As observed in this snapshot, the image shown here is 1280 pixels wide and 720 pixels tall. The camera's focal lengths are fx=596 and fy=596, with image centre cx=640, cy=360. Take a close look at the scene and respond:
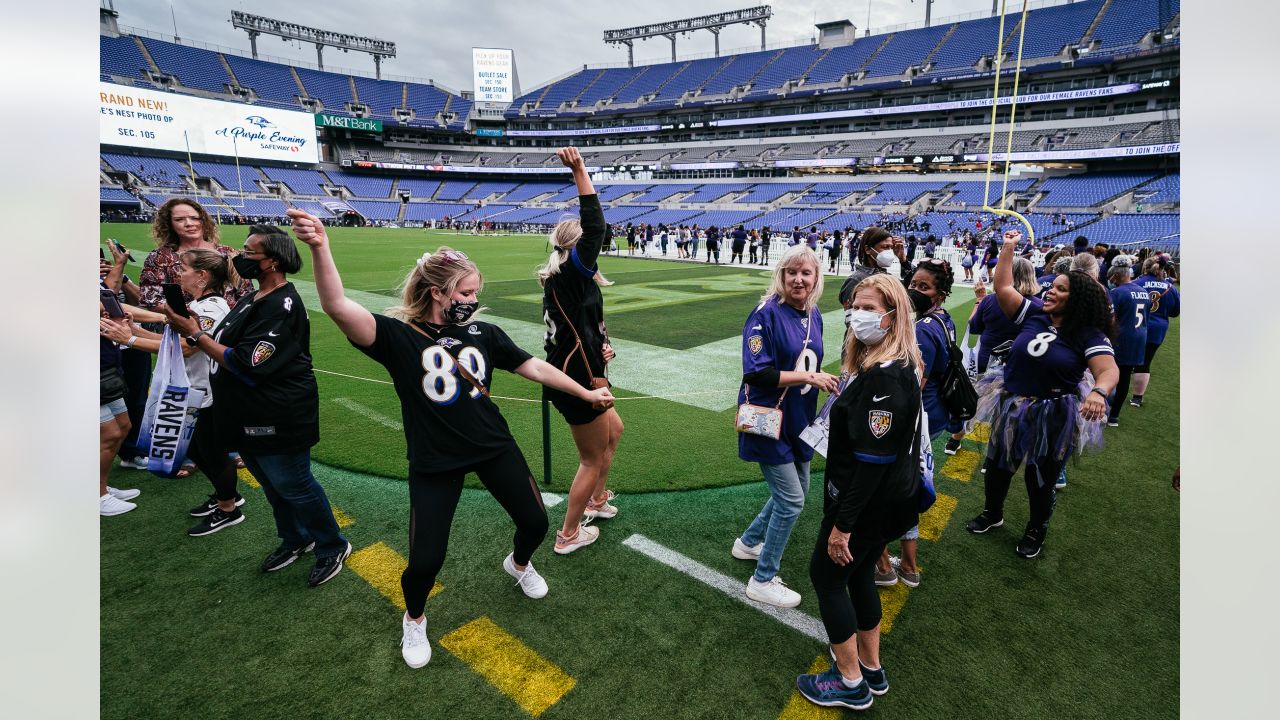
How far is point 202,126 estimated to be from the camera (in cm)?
5722

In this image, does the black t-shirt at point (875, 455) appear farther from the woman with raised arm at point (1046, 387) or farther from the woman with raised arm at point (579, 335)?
the woman with raised arm at point (1046, 387)

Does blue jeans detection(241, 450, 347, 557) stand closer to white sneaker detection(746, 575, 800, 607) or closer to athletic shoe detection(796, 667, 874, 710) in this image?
white sneaker detection(746, 575, 800, 607)

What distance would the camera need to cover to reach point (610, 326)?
11.5 m

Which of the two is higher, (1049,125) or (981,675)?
(1049,125)

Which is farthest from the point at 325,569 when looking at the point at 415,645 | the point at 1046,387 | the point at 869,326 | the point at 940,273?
the point at 1046,387

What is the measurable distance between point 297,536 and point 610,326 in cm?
798

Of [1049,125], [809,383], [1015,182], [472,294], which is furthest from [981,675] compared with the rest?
[1049,125]

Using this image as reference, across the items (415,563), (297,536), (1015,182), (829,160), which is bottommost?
(297,536)

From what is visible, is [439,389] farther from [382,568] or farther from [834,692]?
[834,692]

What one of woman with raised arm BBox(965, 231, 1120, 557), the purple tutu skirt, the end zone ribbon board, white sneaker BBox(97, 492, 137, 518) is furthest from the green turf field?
the end zone ribbon board

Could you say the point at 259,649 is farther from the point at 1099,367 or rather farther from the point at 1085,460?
the point at 1085,460

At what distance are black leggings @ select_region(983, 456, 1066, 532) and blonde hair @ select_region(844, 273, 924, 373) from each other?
2.15 m

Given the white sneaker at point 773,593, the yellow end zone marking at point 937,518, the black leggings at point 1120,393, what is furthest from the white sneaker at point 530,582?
the black leggings at point 1120,393

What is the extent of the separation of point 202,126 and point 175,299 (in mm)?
70133
